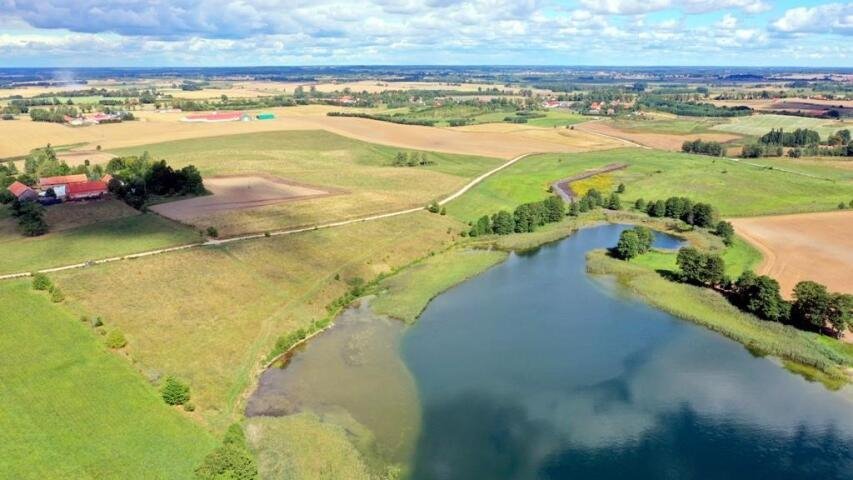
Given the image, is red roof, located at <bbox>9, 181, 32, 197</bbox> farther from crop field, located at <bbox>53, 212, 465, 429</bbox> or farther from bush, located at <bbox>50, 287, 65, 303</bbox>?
bush, located at <bbox>50, 287, 65, 303</bbox>

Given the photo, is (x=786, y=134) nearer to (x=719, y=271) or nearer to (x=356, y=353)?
(x=719, y=271)

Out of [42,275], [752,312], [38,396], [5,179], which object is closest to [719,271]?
[752,312]

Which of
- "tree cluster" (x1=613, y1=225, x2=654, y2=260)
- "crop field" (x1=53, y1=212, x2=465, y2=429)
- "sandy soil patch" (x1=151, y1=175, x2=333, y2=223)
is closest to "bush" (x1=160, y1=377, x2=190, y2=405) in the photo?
"crop field" (x1=53, y1=212, x2=465, y2=429)

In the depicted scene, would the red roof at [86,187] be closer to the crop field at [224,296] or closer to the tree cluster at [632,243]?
the crop field at [224,296]

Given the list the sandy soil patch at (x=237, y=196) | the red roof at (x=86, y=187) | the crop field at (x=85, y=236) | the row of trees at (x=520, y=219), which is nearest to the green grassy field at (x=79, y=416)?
the crop field at (x=85, y=236)

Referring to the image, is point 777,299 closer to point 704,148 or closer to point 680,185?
point 680,185

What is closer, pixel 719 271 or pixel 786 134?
pixel 719 271
